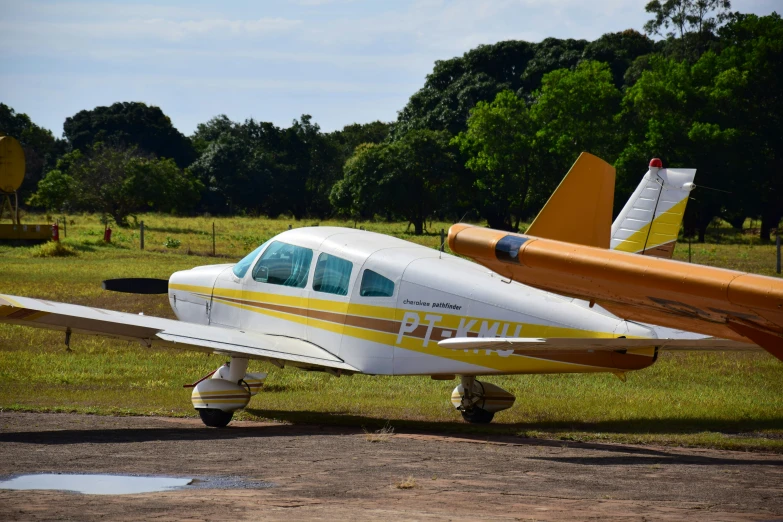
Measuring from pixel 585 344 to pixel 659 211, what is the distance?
13.5 feet

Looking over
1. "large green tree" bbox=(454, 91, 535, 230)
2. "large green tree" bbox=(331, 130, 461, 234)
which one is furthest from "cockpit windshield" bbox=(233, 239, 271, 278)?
"large green tree" bbox=(454, 91, 535, 230)

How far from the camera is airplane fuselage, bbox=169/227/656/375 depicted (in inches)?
464

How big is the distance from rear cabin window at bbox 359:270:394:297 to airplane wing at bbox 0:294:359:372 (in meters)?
1.02

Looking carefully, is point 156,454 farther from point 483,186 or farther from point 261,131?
point 261,131

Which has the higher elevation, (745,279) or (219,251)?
(745,279)

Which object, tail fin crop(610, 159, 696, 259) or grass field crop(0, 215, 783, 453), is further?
tail fin crop(610, 159, 696, 259)

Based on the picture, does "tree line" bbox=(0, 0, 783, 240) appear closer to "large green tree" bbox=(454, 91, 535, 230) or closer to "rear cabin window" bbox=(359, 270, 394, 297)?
"large green tree" bbox=(454, 91, 535, 230)

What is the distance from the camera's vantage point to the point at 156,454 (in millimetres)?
10547

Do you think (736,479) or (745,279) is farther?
(736,479)

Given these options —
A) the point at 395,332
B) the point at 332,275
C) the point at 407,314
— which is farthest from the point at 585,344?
the point at 332,275

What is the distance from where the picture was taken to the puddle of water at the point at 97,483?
841 centimetres

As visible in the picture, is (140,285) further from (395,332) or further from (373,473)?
(373,473)

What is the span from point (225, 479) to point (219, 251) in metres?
35.0

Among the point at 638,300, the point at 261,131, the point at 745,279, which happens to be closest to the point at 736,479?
Answer: the point at 638,300
